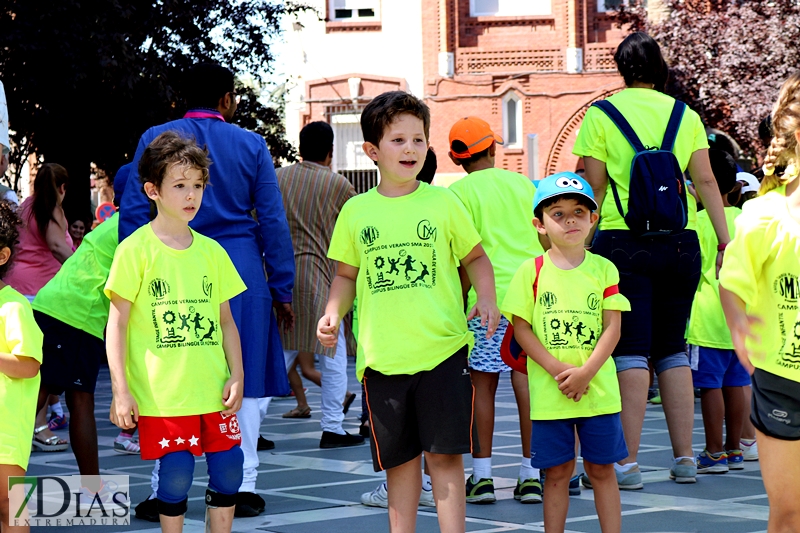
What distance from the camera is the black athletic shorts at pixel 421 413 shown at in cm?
438

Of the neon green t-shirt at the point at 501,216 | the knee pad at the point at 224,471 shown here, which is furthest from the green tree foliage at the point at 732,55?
the knee pad at the point at 224,471

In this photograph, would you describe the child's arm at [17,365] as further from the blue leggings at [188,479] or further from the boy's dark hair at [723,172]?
the boy's dark hair at [723,172]

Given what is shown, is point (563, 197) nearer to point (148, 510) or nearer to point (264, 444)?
point (148, 510)

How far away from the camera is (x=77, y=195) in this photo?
57.4 ft

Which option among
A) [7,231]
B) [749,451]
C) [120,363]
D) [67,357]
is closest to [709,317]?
[749,451]

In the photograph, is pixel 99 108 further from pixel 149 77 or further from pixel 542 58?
pixel 542 58

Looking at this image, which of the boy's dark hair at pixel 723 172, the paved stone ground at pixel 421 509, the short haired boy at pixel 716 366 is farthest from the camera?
the boy's dark hair at pixel 723 172

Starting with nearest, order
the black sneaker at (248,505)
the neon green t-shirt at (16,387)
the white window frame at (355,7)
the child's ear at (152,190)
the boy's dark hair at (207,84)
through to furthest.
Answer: the neon green t-shirt at (16,387)
the child's ear at (152,190)
the black sneaker at (248,505)
the boy's dark hair at (207,84)
the white window frame at (355,7)

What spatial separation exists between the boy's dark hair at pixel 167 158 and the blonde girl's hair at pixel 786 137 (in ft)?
7.21

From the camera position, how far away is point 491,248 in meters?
6.26

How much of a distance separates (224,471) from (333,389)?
3749mm

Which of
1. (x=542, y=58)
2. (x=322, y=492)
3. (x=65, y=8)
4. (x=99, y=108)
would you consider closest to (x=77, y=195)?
(x=99, y=108)

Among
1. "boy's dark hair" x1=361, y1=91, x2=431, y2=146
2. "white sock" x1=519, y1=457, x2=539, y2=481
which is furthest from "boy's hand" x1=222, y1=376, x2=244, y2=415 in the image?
"white sock" x1=519, y1=457, x2=539, y2=481

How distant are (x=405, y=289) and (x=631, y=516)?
1.79 meters
